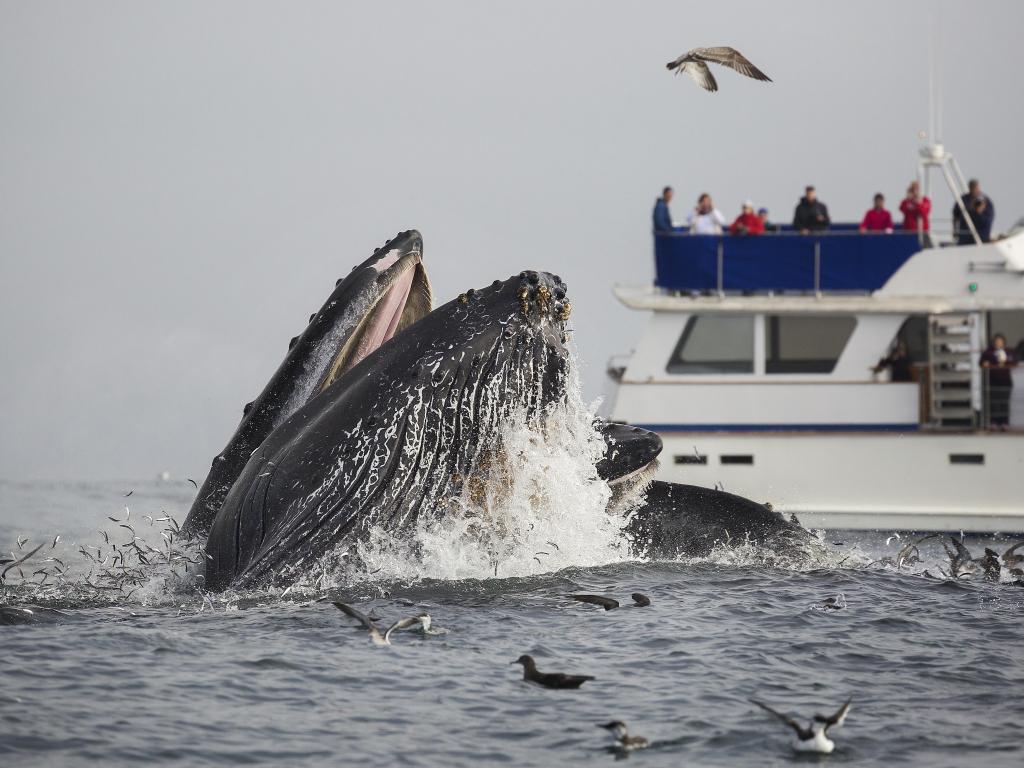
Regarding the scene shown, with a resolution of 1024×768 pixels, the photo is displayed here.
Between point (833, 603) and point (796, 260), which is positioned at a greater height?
point (796, 260)

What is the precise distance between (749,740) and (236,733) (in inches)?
78.1

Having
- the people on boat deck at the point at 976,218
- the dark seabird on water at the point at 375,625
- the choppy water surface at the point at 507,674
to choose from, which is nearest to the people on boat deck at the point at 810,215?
the people on boat deck at the point at 976,218

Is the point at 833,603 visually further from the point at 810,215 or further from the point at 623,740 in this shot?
the point at 810,215

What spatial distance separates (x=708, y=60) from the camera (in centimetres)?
1279

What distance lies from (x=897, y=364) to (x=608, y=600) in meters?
17.0

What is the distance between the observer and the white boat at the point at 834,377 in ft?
75.0

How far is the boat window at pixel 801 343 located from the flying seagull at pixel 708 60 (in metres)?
11.0

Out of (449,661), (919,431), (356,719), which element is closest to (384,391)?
(449,661)

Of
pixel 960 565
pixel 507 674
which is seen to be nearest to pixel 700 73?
pixel 960 565

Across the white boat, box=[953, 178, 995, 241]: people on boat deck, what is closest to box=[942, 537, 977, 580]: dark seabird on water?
the white boat

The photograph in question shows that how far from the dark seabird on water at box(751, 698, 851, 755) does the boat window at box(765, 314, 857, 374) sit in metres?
18.6

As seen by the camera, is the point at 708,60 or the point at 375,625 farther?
the point at 708,60

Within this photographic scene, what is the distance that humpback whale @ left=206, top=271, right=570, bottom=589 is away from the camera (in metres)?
7.13

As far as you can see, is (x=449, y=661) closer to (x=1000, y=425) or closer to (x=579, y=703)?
(x=579, y=703)
